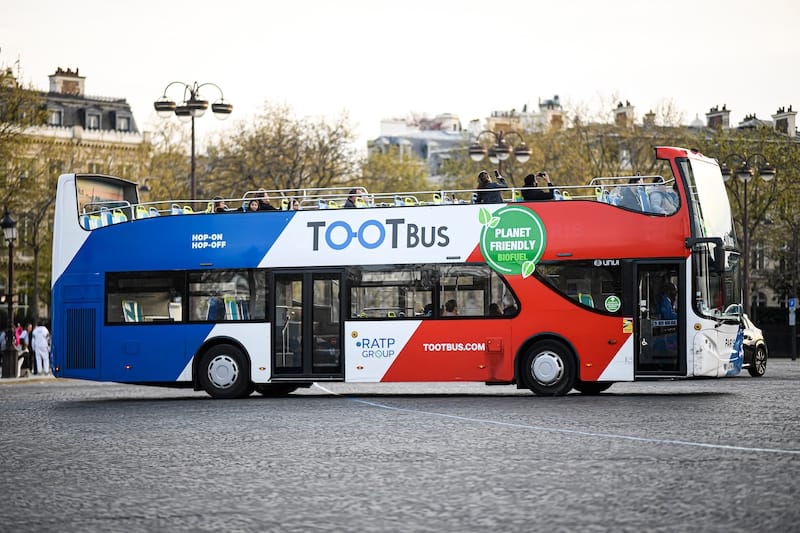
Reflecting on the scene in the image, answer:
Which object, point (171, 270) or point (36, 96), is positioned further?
point (36, 96)

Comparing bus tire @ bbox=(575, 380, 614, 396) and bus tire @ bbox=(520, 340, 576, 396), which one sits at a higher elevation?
bus tire @ bbox=(520, 340, 576, 396)

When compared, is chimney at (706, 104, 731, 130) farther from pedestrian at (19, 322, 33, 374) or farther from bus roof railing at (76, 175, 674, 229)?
bus roof railing at (76, 175, 674, 229)

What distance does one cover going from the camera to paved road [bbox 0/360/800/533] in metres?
8.54

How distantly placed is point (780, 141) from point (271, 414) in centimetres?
5341

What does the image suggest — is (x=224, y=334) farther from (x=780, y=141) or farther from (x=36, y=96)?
(x=780, y=141)

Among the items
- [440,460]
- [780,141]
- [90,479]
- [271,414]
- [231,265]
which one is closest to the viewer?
[90,479]

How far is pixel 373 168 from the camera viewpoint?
69438 millimetres

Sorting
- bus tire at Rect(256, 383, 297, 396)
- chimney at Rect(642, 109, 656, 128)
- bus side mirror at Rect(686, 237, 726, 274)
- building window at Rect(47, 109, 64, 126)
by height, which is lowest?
bus tire at Rect(256, 383, 297, 396)

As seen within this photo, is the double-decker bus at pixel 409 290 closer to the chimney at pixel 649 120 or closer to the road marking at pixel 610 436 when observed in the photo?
the road marking at pixel 610 436

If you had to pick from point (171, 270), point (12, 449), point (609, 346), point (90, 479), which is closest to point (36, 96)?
point (171, 270)

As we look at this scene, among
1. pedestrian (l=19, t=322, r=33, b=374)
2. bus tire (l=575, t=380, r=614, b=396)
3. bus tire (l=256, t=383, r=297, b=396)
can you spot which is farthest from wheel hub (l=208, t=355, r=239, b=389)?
pedestrian (l=19, t=322, r=33, b=374)

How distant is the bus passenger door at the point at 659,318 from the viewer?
21.4 meters

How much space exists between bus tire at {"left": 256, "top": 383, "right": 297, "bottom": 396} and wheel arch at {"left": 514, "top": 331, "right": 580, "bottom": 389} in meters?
4.31

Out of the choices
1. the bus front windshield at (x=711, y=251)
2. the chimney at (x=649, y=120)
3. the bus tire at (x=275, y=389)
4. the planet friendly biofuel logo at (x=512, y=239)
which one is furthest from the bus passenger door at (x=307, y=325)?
the chimney at (x=649, y=120)
